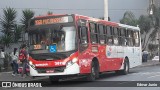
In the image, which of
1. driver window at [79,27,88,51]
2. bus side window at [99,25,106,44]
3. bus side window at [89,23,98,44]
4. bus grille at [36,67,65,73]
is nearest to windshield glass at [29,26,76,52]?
driver window at [79,27,88,51]

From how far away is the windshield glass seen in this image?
17125mm

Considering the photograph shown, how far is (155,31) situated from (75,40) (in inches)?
1173

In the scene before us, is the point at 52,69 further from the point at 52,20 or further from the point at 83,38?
the point at 52,20

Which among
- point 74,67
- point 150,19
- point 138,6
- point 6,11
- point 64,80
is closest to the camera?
point 74,67

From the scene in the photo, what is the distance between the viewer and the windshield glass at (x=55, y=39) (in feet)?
56.2

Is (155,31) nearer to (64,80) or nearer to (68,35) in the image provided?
(64,80)

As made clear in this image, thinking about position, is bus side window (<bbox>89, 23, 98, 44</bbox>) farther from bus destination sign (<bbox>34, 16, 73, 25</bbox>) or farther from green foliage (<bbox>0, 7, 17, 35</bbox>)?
green foliage (<bbox>0, 7, 17, 35</bbox>)

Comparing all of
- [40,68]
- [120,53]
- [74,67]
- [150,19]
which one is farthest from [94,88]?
[150,19]

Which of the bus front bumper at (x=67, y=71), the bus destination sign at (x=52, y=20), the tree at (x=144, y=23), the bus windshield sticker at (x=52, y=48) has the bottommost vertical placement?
the bus front bumper at (x=67, y=71)

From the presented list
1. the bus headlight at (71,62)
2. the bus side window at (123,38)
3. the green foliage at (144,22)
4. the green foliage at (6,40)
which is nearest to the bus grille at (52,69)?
the bus headlight at (71,62)

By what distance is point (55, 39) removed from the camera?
17.2 metres

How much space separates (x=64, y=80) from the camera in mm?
20969

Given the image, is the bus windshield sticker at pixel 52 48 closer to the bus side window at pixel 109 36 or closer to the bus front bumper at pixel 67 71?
the bus front bumper at pixel 67 71

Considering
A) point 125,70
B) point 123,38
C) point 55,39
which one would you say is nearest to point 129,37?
point 123,38
